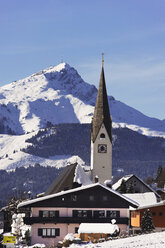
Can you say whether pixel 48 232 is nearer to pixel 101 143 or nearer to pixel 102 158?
pixel 102 158

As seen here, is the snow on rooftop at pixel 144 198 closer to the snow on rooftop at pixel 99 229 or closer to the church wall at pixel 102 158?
the snow on rooftop at pixel 99 229

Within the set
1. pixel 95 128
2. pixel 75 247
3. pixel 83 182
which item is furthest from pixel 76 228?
pixel 95 128

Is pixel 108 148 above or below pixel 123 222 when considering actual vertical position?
above

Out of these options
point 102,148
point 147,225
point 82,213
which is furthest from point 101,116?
point 147,225

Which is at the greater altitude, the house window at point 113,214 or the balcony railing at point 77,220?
the house window at point 113,214

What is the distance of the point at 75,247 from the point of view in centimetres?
5362

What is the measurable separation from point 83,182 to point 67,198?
57.4ft

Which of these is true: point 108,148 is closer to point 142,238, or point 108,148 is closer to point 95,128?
point 95,128

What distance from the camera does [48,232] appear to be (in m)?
76.9

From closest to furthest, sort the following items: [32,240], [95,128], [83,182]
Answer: [32,240]
[83,182]
[95,128]

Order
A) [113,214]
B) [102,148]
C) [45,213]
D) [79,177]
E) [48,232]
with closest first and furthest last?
[48,232] < [45,213] < [113,214] < [79,177] < [102,148]

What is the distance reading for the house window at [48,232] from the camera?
251ft

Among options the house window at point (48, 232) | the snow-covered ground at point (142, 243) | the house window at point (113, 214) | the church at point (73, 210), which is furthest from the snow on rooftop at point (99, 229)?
the snow-covered ground at point (142, 243)

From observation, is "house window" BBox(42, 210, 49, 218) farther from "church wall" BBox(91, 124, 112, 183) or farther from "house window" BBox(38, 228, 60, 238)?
"church wall" BBox(91, 124, 112, 183)
